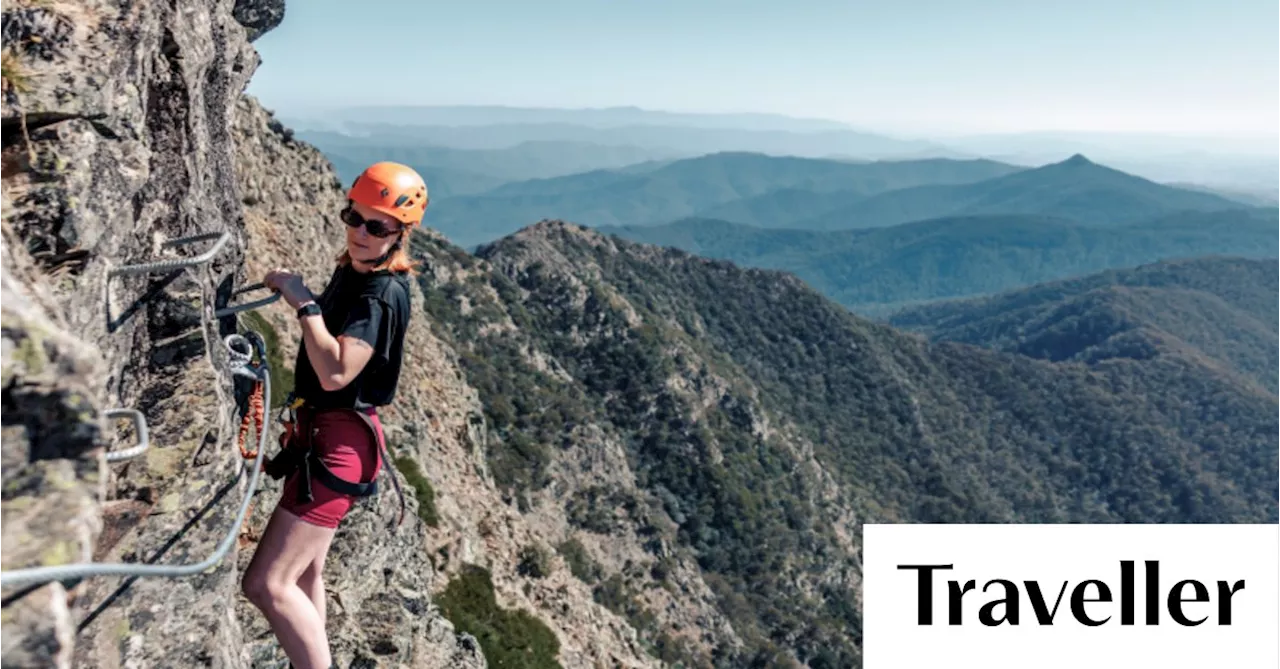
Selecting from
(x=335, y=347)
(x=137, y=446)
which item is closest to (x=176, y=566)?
(x=137, y=446)

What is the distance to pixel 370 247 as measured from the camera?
596 centimetres

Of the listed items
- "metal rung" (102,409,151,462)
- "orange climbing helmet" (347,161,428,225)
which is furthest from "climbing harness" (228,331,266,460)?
"metal rung" (102,409,151,462)

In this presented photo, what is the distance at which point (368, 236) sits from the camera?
19.5ft

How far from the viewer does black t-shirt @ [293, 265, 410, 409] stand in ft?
18.4

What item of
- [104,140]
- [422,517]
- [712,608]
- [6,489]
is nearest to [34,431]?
[6,489]

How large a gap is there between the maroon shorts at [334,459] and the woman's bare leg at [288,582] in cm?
10

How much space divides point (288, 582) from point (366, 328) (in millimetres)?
2134

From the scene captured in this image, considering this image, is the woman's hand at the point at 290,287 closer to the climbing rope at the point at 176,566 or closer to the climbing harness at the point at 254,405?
the climbing harness at the point at 254,405

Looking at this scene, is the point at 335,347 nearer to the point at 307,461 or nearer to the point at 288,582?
the point at 307,461

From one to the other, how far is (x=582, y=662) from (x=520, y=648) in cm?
518

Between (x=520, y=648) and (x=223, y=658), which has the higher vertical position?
(x=223, y=658)

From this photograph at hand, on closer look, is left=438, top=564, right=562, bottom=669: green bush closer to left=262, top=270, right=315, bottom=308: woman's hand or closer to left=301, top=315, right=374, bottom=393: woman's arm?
left=262, top=270, right=315, bottom=308: woman's hand

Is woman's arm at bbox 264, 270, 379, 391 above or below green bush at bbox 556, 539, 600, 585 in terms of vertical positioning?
above

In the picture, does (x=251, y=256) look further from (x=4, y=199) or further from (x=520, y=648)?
(x=4, y=199)
